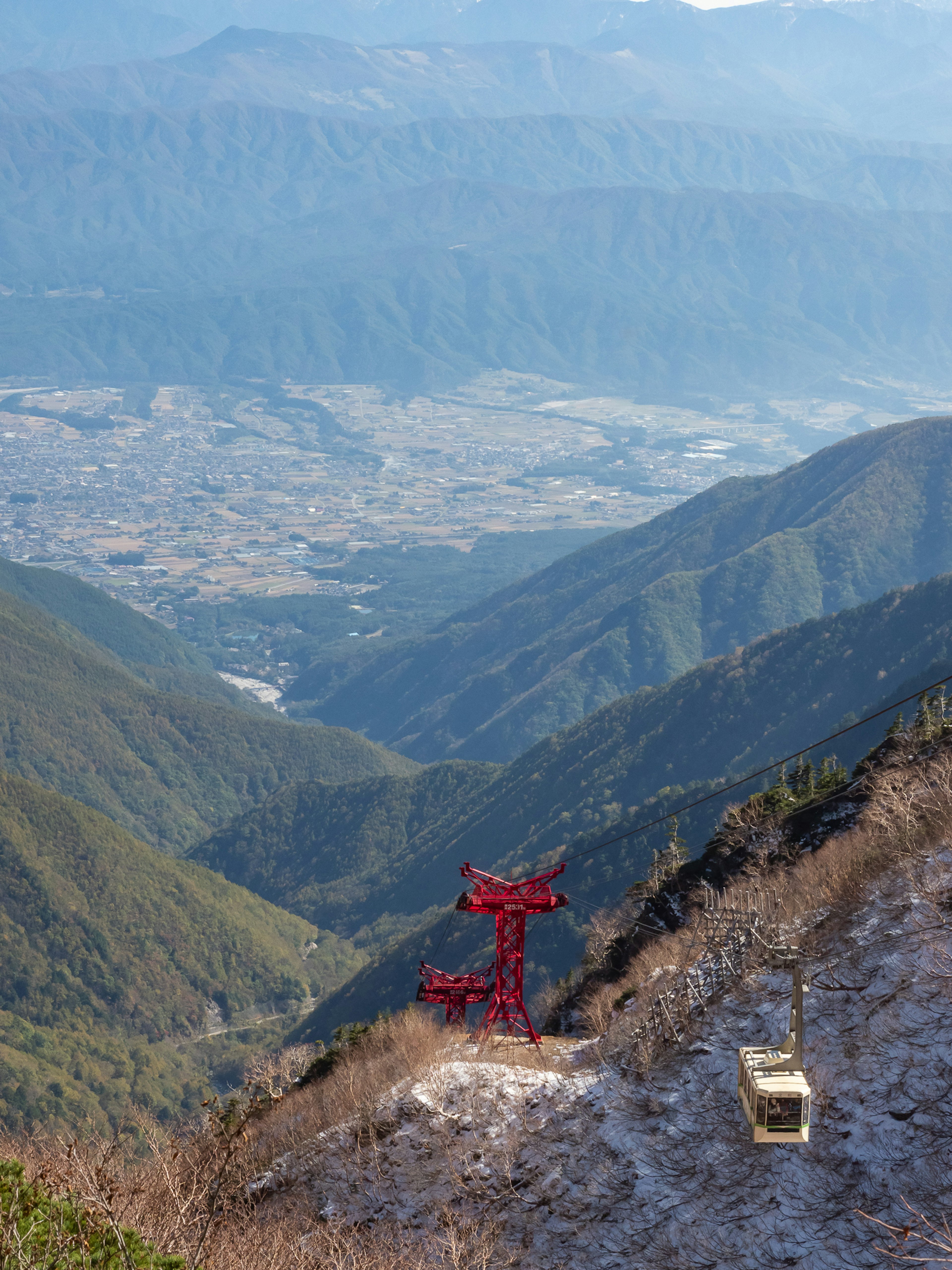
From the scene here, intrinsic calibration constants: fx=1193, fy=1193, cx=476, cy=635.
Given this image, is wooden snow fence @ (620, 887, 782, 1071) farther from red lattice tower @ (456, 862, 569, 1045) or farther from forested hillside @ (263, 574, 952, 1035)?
forested hillside @ (263, 574, 952, 1035)

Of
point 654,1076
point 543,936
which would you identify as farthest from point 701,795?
point 654,1076

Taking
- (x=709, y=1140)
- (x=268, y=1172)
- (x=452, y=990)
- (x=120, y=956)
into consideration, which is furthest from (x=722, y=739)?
(x=709, y=1140)

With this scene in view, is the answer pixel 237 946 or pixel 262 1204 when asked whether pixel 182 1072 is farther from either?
pixel 262 1204

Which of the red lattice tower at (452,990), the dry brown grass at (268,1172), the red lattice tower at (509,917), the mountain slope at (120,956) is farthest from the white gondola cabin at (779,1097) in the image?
the mountain slope at (120,956)

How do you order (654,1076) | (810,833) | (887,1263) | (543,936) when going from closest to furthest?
(887,1263) → (654,1076) → (810,833) → (543,936)

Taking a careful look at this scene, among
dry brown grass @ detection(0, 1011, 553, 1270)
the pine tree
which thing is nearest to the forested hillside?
the pine tree

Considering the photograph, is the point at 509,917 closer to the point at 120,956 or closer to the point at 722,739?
the point at 120,956

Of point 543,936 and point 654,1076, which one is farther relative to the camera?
point 543,936
